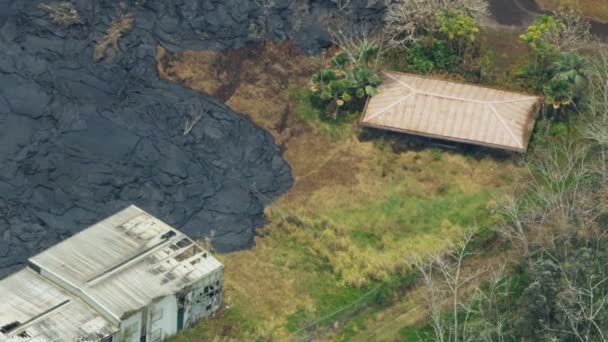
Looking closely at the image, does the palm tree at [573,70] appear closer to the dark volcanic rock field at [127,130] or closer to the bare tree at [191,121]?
the dark volcanic rock field at [127,130]

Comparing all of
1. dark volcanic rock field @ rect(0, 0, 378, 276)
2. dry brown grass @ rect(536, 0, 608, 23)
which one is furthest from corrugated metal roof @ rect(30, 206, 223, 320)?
dry brown grass @ rect(536, 0, 608, 23)

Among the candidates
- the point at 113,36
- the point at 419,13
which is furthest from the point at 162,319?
the point at 419,13

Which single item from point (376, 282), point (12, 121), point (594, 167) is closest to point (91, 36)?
point (12, 121)

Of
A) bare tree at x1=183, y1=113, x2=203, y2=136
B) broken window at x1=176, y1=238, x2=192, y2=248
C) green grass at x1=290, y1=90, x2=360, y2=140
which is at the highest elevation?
bare tree at x1=183, y1=113, x2=203, y2=136

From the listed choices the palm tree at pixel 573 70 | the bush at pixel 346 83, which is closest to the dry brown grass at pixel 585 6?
the palm tree at pixel 573 70

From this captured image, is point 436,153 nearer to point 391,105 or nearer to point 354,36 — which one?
point 391,105

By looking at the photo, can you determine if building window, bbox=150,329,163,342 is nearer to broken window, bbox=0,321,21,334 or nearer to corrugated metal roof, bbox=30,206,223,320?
corrugated metal roof, bbox=30,206,223,320
